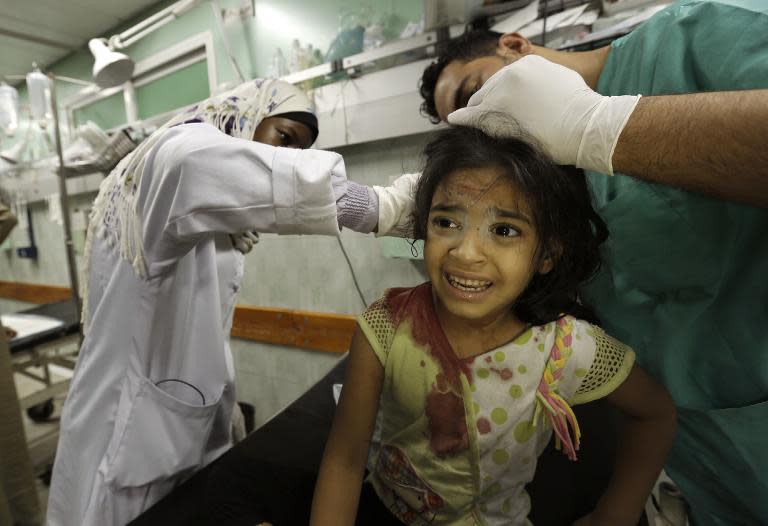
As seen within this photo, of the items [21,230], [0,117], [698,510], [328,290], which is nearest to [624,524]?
[698,510]

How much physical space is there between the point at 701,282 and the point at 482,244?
1.44 ft

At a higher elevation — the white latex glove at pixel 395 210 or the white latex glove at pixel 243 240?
the white latex glove at pixel 395 210

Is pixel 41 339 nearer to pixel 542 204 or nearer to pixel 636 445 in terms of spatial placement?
pixel 542 204

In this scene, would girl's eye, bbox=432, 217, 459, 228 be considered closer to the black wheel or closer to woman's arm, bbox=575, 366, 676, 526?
woman's arm, bbox=575, 366, 676, 526

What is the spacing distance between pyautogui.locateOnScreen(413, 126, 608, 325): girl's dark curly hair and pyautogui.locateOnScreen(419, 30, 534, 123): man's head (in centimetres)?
35

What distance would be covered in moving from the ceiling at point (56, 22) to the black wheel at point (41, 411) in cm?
241

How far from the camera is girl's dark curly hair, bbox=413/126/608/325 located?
0.60 metres

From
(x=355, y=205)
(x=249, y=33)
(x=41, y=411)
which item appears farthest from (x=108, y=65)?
(x=41, y=411)

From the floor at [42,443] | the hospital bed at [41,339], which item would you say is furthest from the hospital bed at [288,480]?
the floor at [42,443]

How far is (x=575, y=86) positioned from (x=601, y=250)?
361 mm

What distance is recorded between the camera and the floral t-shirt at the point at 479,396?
0.65 m

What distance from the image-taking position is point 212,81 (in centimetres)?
218

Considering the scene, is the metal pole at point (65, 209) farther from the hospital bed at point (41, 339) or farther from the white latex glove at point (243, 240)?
the white latex glove at point (243, 240)

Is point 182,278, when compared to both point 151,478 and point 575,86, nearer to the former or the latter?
point 151,478
